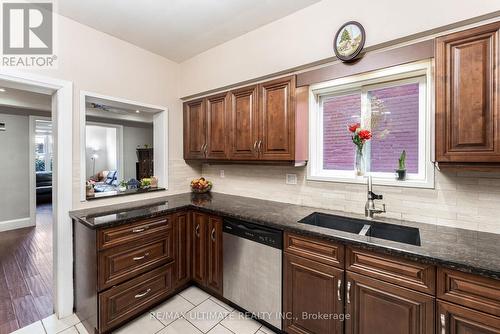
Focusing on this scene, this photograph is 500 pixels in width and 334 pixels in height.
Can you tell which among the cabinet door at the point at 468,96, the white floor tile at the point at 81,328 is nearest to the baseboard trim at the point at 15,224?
the white floor tile at the point at 81,328

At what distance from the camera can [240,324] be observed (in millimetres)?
1934

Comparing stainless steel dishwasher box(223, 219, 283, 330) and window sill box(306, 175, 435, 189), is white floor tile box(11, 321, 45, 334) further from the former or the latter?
window sill box(306, 175, 435, 189)

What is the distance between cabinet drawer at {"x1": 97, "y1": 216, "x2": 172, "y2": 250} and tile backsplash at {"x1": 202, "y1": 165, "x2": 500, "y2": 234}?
1135mm

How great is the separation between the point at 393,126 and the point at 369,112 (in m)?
0.23

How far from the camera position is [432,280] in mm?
1166

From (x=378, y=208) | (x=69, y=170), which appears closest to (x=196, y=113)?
(x=69, y=170)

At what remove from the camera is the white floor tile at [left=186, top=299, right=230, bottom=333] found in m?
1.93

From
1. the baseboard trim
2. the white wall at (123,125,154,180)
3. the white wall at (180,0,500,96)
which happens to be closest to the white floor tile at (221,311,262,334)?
the white wall at (180,0,500,96)

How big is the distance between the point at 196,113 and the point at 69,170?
1446 mm

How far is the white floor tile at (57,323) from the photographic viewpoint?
187cm

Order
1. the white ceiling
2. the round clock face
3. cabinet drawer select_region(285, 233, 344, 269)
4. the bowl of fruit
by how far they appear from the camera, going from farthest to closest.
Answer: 1. the bowl of fruit
2. the white ceiling
3. the round clock face
4. cabinet drawer select_region(285, 233, 344, 269)

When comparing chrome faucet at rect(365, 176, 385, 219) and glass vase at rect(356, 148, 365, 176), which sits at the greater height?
glass vase at rect(356, 148, 365, 176)

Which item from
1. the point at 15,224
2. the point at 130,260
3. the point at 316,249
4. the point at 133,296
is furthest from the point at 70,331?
the point at 15,224

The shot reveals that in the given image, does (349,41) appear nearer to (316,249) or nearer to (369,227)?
(369,227)
